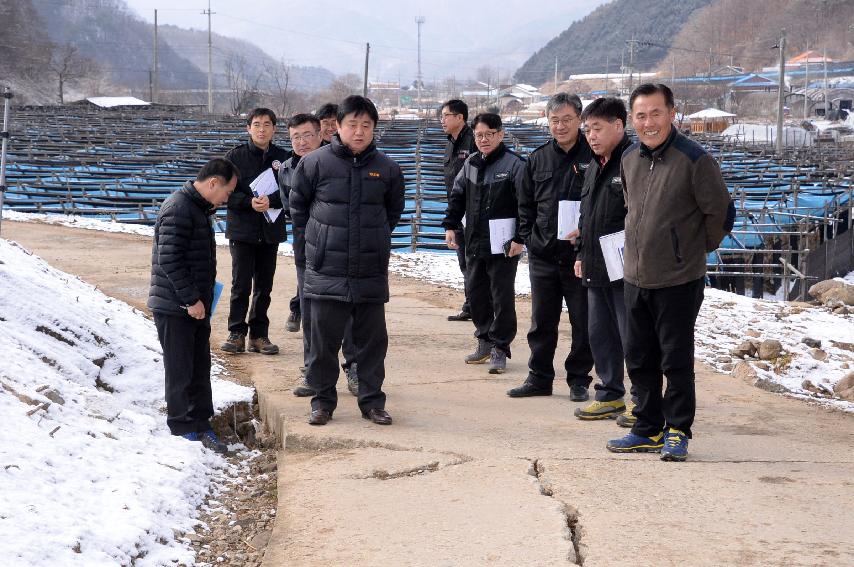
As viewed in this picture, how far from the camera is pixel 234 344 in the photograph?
22.7ft

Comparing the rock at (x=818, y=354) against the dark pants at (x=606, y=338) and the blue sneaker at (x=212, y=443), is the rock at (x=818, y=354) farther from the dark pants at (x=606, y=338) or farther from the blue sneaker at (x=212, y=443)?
the blue sneaker at (x=212, y=443)

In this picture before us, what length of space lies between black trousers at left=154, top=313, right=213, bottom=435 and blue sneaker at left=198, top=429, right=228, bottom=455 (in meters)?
0.04

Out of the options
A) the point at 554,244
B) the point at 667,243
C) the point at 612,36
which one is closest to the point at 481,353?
the point at 554,244

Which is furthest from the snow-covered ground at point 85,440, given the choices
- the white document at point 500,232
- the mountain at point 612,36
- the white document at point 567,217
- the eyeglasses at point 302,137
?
the mountain at point 612,36

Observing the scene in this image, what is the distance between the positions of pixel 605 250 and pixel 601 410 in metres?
0.92

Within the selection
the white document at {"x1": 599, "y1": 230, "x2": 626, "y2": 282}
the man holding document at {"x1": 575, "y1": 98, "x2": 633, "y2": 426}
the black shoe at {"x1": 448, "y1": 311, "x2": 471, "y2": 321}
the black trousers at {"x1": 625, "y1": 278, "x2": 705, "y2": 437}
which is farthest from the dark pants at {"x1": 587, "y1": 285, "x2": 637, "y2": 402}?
the black shoe at {"x1": 448, "y1": 311, "x2": 471, "y2": 321}

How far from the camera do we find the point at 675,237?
4.29 metres

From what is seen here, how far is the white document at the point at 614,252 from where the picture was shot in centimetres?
489

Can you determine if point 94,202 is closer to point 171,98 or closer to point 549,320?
point 549,320

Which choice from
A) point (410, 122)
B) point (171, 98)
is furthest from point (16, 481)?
point (171, 98)

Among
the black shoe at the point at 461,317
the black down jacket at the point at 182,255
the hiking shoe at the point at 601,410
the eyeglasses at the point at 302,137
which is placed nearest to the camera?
the black down jacket at the point at 182,255

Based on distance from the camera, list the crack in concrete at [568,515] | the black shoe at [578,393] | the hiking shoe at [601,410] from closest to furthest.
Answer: the crack in concrete at [568,515] < the hiking shoe at [601,410] < the black shoe at [578,393]

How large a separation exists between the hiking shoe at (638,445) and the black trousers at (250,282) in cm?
303

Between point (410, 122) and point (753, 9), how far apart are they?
95733mm
